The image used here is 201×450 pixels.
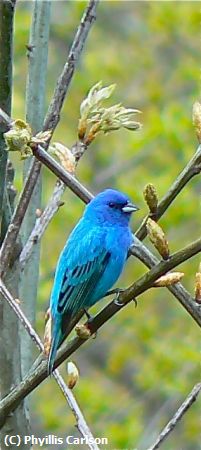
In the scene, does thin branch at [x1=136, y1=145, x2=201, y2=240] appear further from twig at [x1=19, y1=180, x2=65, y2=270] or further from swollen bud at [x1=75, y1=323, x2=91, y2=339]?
twig at [x1=19, y1=180, x2=65, y2=270]

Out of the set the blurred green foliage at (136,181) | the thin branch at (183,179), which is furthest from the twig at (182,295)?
the blurred green foliage at (136,181)

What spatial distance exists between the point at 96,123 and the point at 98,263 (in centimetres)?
53

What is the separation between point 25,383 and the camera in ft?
6.43

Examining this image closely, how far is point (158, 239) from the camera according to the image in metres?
1.77

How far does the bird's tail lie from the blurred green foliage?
3.21 metres

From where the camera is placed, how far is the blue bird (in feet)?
8.35

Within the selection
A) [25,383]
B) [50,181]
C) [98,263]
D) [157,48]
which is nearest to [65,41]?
[157,48]

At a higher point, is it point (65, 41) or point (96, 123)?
point (65, 41)

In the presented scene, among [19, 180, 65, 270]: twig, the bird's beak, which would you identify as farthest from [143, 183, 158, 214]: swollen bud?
the bird's beak

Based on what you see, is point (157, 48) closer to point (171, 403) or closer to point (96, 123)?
point (171, 403)

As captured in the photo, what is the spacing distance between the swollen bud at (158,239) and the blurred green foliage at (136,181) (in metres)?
3.78

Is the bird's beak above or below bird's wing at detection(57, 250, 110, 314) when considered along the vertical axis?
above

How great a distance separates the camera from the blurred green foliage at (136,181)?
21.5 feet

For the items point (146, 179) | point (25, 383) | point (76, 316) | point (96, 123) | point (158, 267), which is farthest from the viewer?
point (146, 179)
